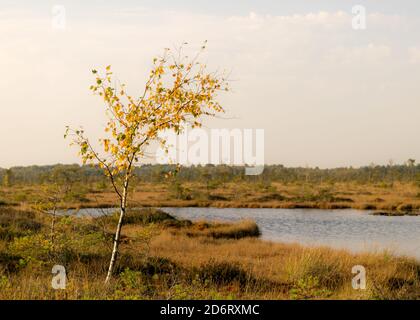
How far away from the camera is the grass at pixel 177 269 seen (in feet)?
32.2

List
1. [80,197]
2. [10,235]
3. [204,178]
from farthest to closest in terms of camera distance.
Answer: [204,178], [80,197], [10,235]

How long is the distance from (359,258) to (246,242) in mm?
6787

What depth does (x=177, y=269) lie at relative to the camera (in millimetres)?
14844

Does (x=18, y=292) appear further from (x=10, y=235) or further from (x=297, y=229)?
(x=297, y=229)

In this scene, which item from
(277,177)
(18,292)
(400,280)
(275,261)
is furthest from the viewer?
(277,177)

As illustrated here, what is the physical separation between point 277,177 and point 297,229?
245ft

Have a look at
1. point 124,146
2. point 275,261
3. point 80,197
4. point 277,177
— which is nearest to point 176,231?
point 275,261

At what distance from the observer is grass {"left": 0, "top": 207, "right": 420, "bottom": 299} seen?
9812 millimetres
